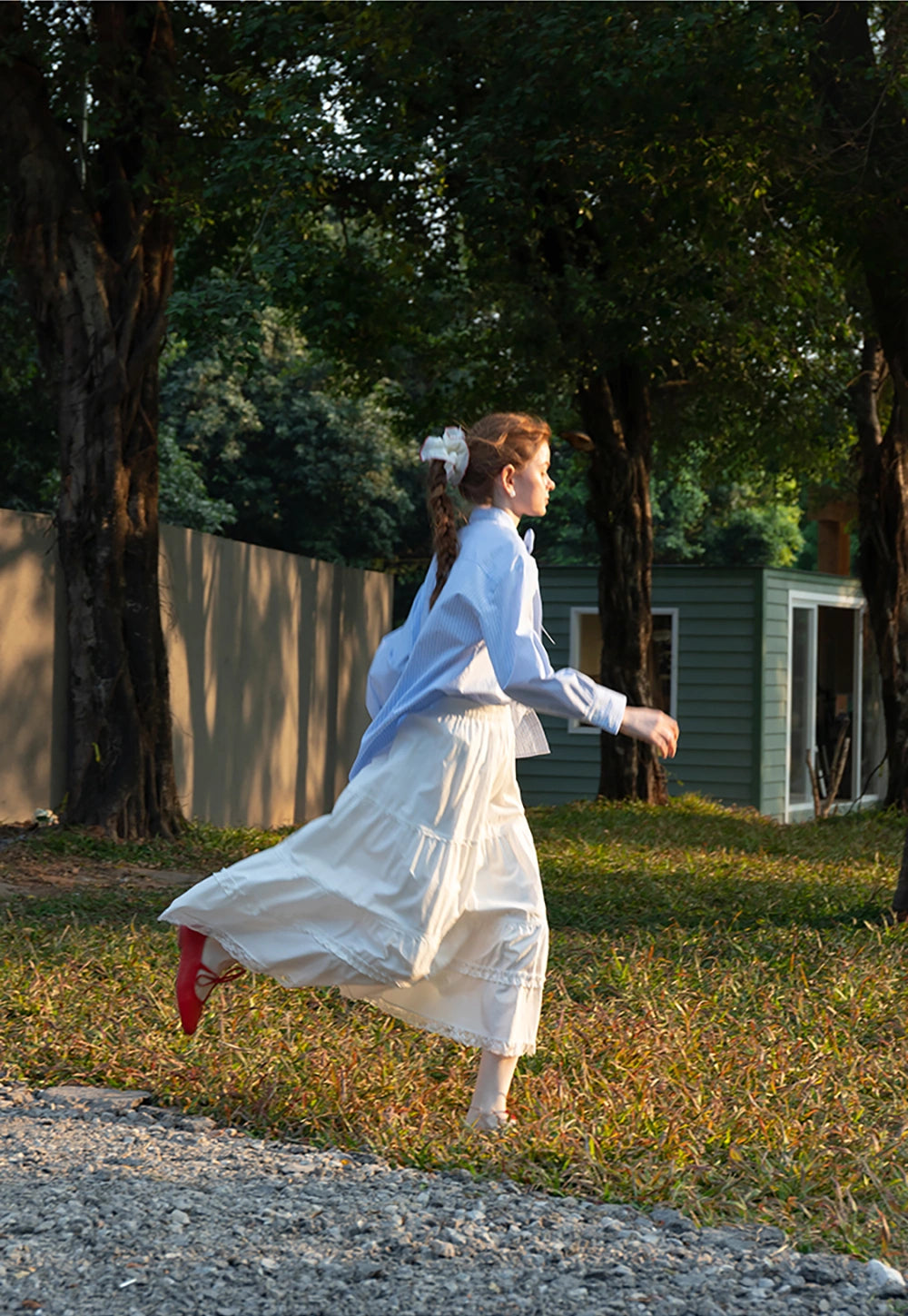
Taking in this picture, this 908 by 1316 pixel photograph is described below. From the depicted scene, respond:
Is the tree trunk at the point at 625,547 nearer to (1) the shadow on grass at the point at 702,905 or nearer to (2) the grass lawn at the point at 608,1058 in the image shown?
(1) the shadow on grass at the point at 702,905

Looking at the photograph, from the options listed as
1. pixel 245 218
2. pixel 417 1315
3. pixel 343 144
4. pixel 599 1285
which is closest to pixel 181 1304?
pixel 417 1315

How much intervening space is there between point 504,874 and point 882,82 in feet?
19.0

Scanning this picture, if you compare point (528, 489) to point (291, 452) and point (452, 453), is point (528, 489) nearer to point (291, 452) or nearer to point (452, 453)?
point (452, 453)

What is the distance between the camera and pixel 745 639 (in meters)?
16.3

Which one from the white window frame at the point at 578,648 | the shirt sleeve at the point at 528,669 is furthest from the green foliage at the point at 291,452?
the shirt sleeve at the point at 528,669

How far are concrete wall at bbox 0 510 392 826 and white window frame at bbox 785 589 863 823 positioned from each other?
456 cm

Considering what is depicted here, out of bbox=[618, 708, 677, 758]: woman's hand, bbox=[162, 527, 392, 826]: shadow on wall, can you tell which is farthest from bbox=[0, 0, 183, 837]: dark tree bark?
bbox=[618, 708, 677, 758]: woman's hand

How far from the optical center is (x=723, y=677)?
648 inches

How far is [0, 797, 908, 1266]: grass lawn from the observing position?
322cm

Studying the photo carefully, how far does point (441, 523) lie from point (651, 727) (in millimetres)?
722

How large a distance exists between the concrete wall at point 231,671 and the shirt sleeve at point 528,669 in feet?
19.6

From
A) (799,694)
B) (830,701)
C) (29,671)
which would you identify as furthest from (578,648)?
(29,671)

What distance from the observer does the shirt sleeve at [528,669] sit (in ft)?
11.0

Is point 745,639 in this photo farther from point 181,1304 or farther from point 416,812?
point 181,1304
